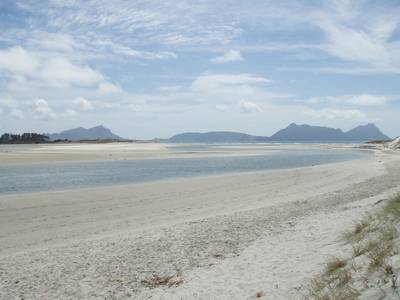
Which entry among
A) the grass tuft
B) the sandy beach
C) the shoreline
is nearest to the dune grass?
the grass tuft

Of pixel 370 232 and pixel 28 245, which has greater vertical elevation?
pixel 370 232

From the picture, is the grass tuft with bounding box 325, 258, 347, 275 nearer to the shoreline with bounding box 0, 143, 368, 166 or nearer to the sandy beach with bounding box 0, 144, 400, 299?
the sandy beach with bounding box 0, 144, 400, 299

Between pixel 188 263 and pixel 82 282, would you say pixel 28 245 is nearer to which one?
pixel 82 282

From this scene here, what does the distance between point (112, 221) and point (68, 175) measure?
16.2 m

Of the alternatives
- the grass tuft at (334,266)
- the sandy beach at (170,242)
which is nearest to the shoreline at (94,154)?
the sandy beach at (170,242)

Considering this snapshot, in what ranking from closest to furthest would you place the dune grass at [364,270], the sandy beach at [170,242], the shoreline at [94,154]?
the dune grass at [364,270], the sandy beach at [170,242], the shoreline at [94,154]

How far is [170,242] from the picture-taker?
10016mm

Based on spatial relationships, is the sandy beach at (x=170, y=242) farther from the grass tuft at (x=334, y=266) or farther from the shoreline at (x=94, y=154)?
the shoreline at (x=94, y=154)

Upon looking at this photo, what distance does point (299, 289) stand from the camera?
5844mm

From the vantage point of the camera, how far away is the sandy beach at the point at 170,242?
706 centimetres

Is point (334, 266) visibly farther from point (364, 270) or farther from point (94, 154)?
point (94, 154)

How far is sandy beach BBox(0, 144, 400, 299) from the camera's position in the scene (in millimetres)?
7062

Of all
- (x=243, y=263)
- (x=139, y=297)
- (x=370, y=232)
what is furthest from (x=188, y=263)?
(x=370, y=232)

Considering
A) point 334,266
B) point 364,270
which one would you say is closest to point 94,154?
point 334,266
